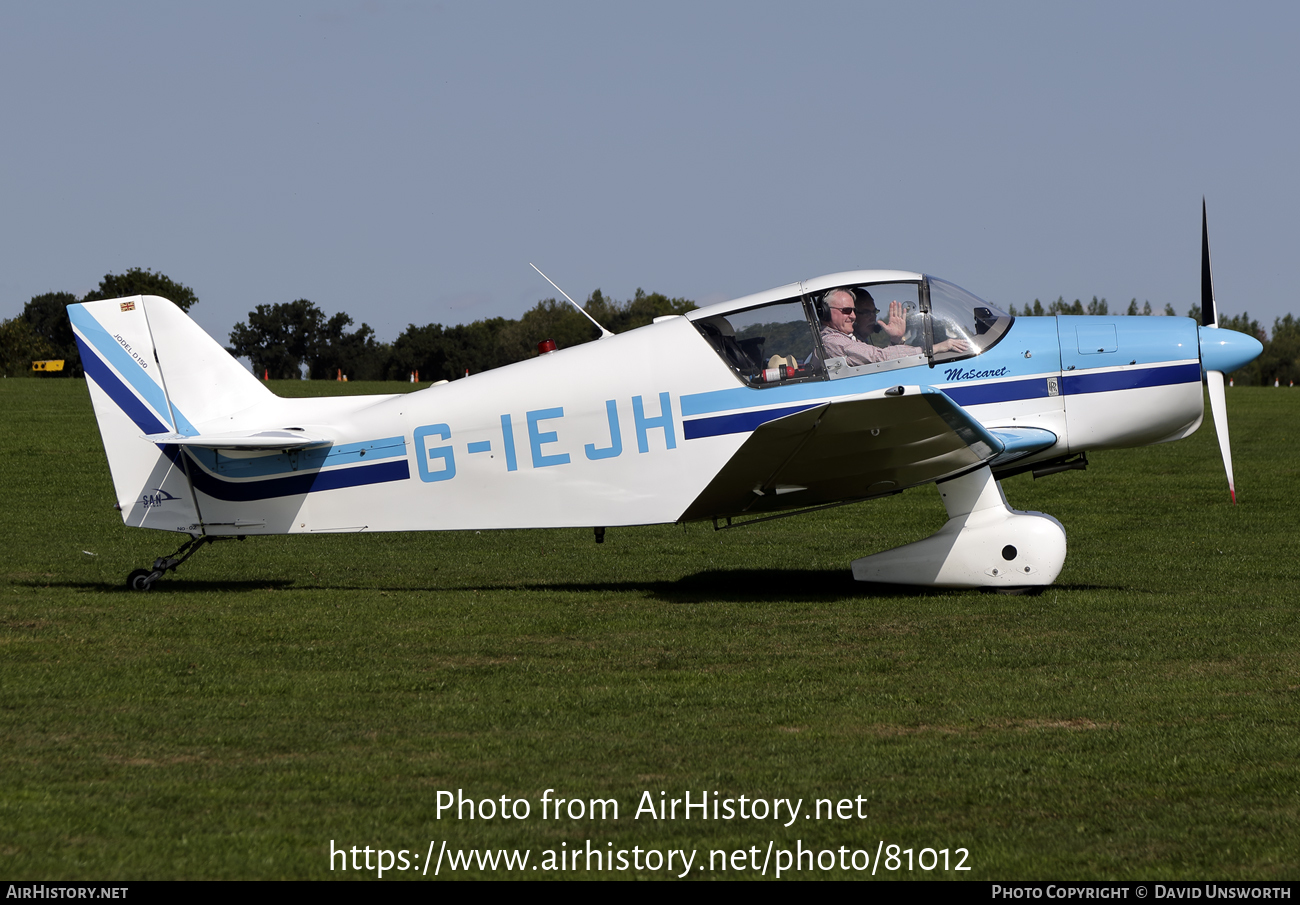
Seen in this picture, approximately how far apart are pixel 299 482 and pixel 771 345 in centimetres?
412

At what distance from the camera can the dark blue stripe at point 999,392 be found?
9078 millimetres

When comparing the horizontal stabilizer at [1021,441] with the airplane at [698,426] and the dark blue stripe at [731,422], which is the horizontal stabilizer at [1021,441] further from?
the dark blue stripe at [731,422]

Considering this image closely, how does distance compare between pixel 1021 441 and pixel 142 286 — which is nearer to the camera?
pixel 1021 441

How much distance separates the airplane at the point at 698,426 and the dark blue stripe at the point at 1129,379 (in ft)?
0.05

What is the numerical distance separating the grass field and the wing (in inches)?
34.3

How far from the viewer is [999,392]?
913 cm

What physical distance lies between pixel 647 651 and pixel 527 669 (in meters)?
0.86

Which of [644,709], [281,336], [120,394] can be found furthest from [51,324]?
[644,709]

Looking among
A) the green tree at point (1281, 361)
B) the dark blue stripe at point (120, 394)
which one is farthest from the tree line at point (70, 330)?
the green tree at point (1281, 361)

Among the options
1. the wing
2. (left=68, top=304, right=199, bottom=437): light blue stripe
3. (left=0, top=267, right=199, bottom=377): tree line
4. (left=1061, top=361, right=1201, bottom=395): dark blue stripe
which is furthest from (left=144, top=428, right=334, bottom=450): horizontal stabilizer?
(left=0, top=267, right=199, bottom=377): tree line

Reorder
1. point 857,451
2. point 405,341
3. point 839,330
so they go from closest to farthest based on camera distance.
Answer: point 857,451 < point 839,330 < point 405,341

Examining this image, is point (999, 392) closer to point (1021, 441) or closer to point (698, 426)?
point (1021, 441)

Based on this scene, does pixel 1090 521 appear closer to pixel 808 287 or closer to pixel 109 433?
pixel 808 287

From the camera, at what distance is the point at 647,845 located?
404 cm
